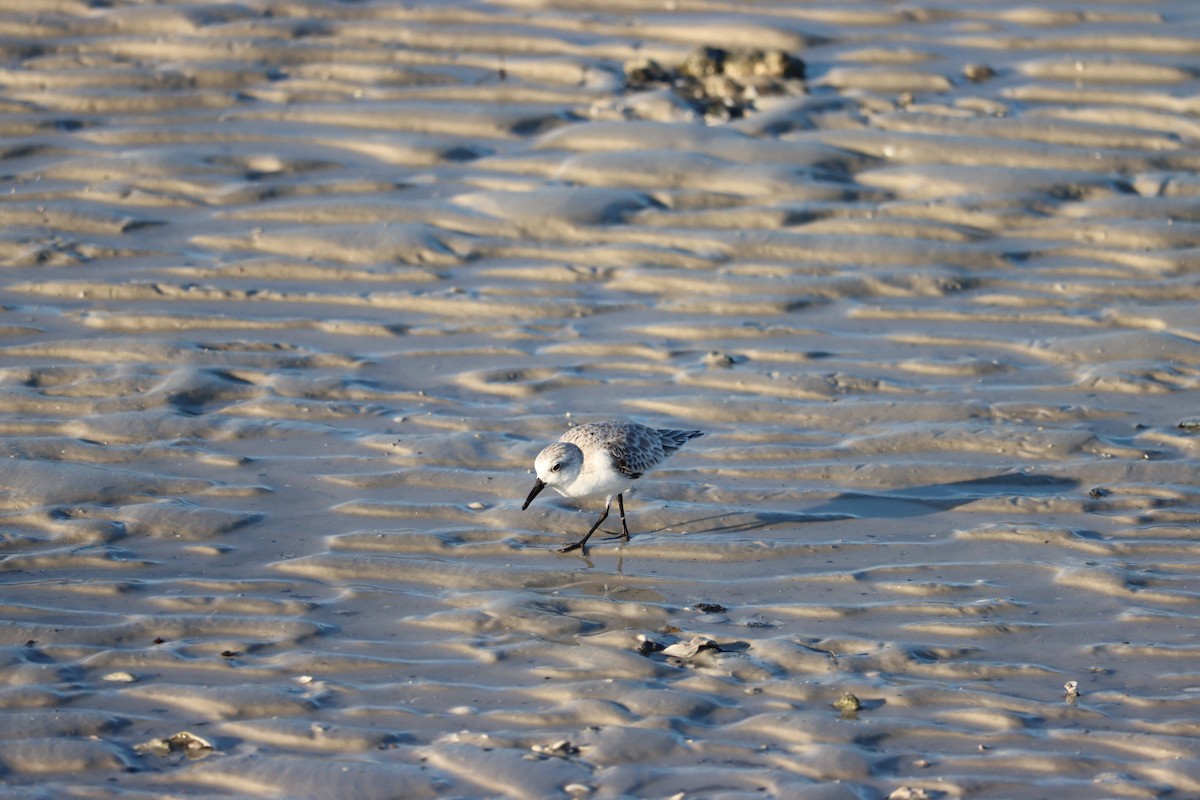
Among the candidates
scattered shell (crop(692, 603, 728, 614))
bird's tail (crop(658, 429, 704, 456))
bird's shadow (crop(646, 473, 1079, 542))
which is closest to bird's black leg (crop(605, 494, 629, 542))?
bird's shadow (crop(646, 473, 1079, 542))

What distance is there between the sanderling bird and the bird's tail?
2.2 inches

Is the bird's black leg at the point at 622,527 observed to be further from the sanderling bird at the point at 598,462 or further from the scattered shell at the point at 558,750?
the scattered shell at the point at 558,750

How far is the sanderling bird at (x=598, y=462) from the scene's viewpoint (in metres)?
5.97

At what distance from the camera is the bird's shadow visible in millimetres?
6156

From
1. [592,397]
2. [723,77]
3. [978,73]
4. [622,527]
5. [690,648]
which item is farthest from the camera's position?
[723,77]

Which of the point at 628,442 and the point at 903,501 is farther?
the point at 903,501

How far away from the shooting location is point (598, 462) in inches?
235

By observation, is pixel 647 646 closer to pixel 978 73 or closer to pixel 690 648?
pixel 690 648

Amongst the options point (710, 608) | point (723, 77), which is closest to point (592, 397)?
point (710, 608)

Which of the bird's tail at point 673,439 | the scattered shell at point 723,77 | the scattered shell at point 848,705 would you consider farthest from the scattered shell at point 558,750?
the scattered shell at point 723,77

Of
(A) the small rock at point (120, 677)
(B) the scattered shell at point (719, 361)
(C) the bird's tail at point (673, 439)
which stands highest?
(B) the scattered shell at point (719, 361)

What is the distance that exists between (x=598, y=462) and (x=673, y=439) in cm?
49

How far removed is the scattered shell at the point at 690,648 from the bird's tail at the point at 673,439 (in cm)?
129

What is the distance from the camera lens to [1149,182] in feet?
29.4
